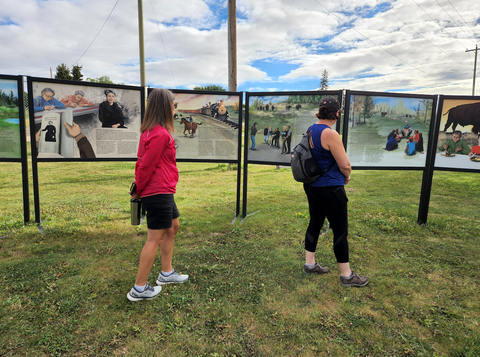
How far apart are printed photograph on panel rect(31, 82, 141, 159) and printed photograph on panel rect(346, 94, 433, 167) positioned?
3735 mm

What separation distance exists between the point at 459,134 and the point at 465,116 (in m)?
0.30

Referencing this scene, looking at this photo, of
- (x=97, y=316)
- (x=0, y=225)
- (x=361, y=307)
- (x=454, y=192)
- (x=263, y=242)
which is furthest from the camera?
(x=454, y=192)

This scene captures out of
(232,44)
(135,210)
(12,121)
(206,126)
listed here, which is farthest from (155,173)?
(232,44)

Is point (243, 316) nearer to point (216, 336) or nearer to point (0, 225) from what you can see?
point (216, 336)

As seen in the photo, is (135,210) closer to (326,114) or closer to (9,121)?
(326,114)

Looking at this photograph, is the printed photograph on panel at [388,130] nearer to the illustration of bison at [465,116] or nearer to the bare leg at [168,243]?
the illustration of bison at [465,116]

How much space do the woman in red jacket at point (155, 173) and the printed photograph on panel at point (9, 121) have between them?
3279mm

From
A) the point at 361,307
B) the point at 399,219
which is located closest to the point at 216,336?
the point at 361,307

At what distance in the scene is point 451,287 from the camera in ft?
10.3

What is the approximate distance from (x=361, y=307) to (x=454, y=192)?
751 centimetres

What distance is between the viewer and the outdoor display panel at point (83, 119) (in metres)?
4.60

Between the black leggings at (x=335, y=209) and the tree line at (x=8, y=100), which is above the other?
the tree line at (x=8, y=100)

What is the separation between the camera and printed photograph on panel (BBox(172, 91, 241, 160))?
5000mm

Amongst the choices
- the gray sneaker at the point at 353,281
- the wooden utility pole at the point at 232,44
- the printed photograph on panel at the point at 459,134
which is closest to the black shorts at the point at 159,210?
the gray sneaker at the point at 353,281
